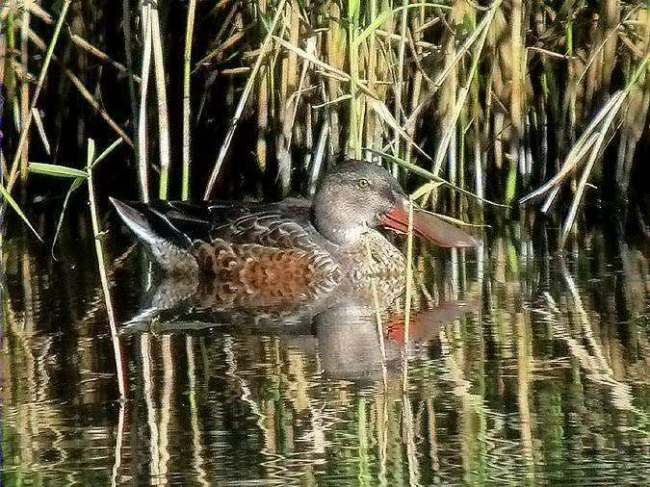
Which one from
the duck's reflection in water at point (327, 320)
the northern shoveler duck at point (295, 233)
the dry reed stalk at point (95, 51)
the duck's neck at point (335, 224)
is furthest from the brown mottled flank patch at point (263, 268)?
the dry reed stalk at point (95, 51)

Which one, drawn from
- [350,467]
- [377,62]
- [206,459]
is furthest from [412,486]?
[377,62]

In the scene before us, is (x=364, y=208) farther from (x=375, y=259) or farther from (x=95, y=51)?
(x=95, y=51)

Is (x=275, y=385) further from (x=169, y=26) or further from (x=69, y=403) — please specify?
(x=169, y=26)

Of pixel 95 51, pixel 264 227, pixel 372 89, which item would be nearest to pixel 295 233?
pixel 264 227

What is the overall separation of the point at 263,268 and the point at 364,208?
636 mm

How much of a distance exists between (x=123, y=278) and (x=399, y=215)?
1.42 metres

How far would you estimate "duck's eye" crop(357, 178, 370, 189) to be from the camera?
8078 millimetres

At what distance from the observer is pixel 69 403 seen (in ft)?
17.4

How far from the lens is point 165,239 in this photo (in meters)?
8.05

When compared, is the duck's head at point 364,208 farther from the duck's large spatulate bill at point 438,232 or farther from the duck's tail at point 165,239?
the duck's tail at point 165,239

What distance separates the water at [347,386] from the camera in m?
4.48

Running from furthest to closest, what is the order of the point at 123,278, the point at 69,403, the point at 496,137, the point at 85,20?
the point at 85,20 → the point at 496,137 → the point at 123,278 → the point at 69,403

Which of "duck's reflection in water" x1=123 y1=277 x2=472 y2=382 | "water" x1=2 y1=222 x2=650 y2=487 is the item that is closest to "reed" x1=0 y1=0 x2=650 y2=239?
"duck's reflection in water" x1=123 y1=277 x2=472 y2=382

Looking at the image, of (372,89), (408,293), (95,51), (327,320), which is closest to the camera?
(408,293)
